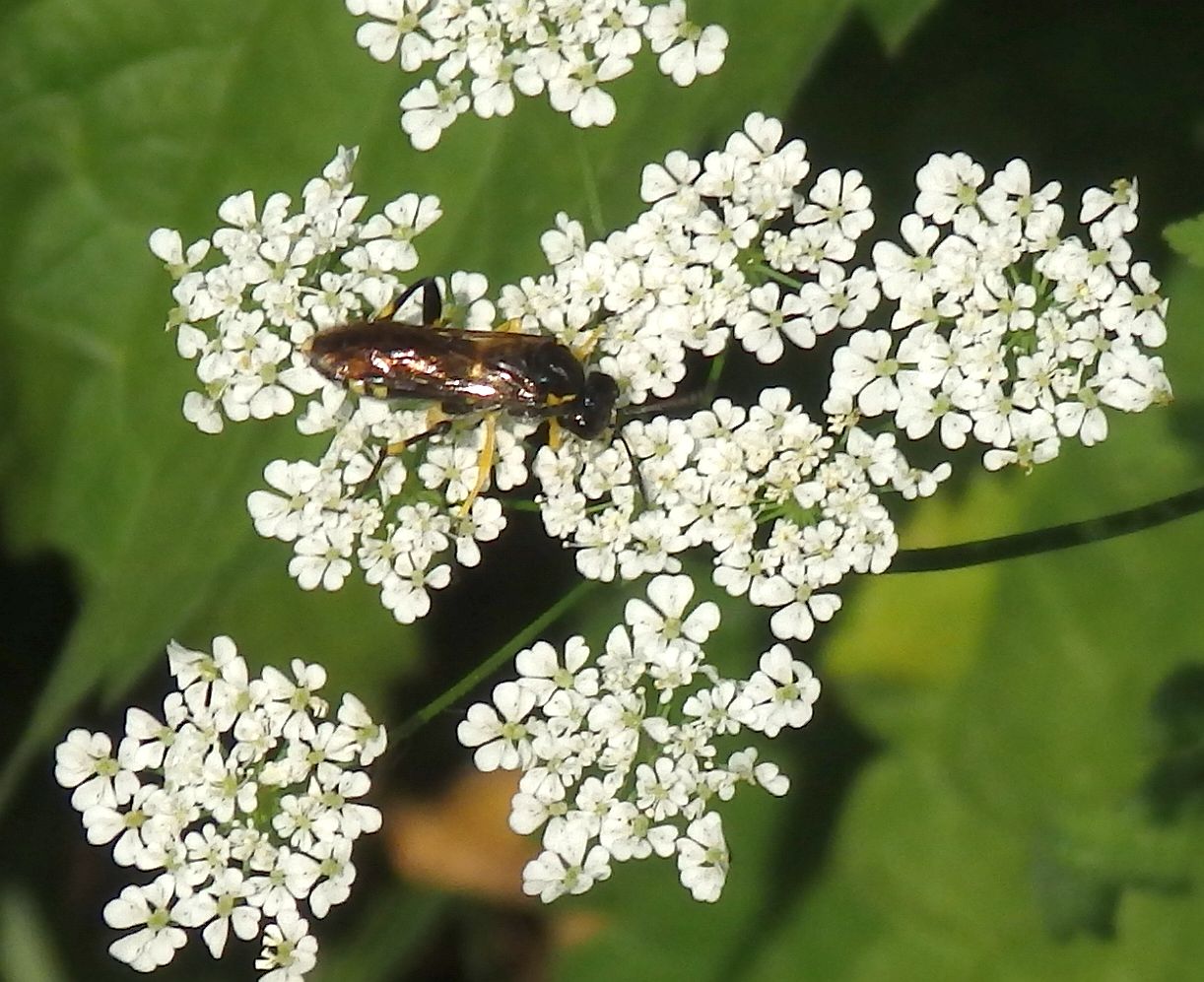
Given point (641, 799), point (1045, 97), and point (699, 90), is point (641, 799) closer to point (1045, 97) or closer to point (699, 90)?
point (699, 90)

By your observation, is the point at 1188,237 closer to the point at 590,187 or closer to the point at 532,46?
the point at 590,187

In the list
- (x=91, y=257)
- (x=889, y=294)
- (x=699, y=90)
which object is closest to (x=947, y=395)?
(x=889, y=294)

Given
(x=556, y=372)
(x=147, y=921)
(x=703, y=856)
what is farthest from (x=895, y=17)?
(x=147, y=921)

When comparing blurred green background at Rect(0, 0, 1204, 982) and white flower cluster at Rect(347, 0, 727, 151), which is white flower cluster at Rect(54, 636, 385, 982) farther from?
white flower cluster at Rect(347, 0, 727, 151)

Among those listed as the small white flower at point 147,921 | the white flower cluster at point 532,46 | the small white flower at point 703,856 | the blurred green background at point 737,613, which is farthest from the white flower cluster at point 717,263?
the small white flower at point 147,921

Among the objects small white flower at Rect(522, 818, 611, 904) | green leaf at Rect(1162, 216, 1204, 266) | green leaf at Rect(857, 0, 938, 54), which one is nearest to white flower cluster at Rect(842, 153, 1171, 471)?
green leaf at Rect(1162, 216, 1204, 266)
